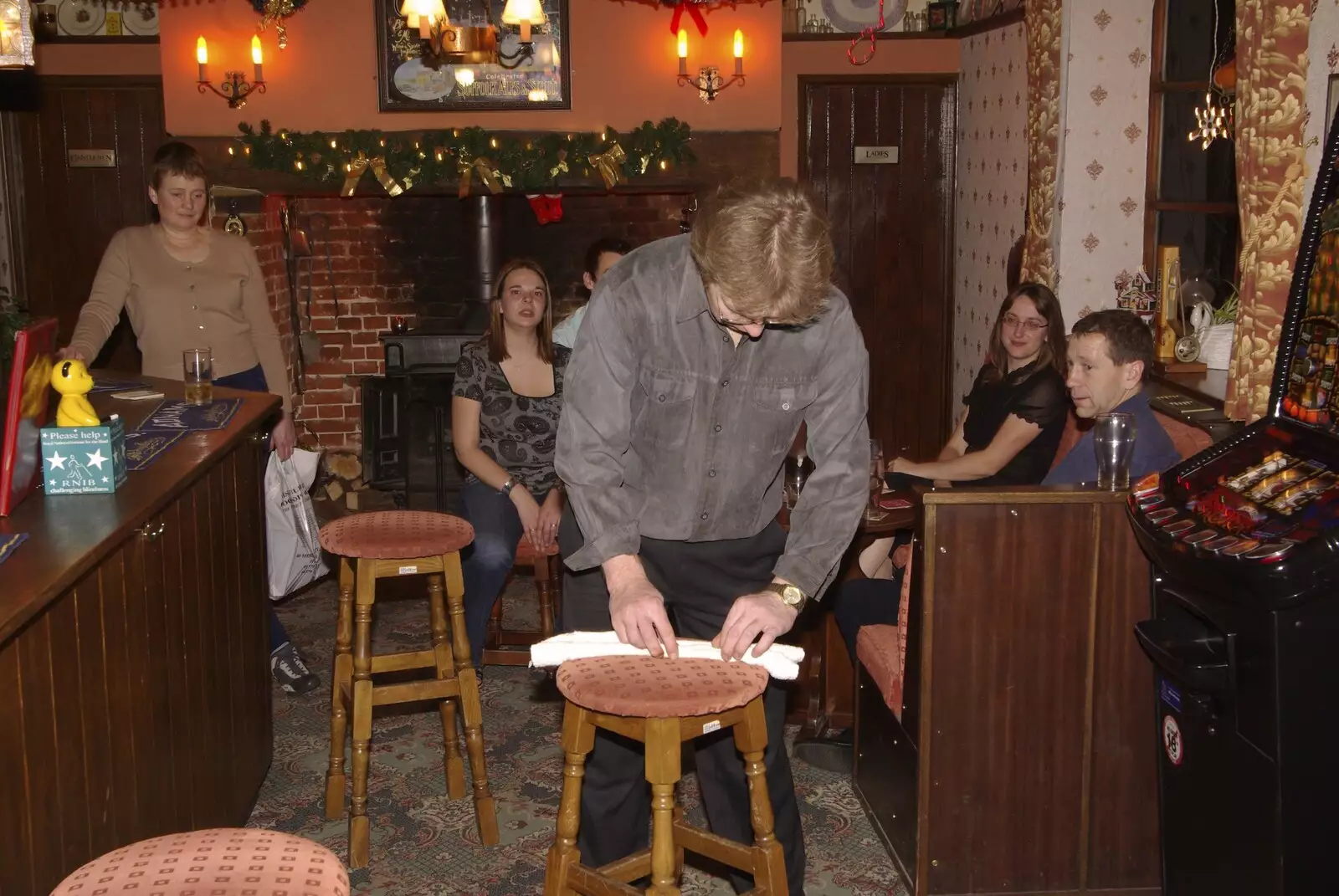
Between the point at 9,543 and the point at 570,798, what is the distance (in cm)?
90

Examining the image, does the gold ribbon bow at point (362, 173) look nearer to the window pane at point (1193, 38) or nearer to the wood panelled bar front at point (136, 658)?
the wood panelled bar front at point (136, 658)

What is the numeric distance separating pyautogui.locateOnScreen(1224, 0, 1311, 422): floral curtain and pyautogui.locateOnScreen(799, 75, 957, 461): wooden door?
10.1ft

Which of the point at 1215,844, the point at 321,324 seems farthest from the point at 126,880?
the point at 321,324

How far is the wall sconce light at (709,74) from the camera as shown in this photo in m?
5.56

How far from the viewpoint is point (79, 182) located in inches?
253

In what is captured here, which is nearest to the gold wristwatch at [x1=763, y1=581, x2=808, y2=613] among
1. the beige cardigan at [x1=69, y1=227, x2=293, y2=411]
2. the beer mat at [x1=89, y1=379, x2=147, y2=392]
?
the beer mat at [x1=89, y1=379, x2=147, y2=392]

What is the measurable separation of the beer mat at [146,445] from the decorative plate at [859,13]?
13.8 feet

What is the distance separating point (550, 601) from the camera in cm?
399

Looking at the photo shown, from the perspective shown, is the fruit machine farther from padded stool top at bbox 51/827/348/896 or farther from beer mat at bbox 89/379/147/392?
beer mat at bbox 89/379/147/392

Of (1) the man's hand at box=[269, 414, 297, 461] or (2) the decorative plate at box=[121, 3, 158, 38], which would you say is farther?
(2) the decorative plate at box=[121, 3, 158, 38]

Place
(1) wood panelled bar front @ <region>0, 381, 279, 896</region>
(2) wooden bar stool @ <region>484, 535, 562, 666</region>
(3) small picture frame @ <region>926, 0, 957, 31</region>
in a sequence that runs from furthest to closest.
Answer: (3) small picture frame @ <region>926, 0, 957, 31</region>
(2) wooden bar stool @ <region>484, 535, 562, 666</region>
(1) wood panelled bar front @ <region>0, 381, 279, 896</region>

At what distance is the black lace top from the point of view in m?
3.69

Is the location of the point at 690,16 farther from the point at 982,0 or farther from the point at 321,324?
the point at 321,324

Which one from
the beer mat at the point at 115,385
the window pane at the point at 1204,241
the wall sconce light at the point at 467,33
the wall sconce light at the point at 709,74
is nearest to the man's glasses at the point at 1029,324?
the window pane at the point at 1204,241
